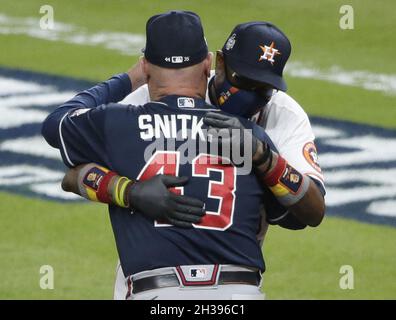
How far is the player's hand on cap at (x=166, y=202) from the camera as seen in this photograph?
549 centimetres

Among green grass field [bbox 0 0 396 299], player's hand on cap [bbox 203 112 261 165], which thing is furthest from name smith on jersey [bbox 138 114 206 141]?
green grass field [bbox 0 0 396 299]

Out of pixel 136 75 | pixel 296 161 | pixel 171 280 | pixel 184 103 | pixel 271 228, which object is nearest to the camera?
pixel 171 280

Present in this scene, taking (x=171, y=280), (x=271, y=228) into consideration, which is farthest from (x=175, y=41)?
(x=271, y=228)

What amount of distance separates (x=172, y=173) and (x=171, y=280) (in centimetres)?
46

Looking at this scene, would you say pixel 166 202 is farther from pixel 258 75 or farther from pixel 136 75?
pixel 136 75

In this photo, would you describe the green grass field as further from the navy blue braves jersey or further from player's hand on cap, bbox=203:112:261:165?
player's hand on cap, bbox=203:112:261:165

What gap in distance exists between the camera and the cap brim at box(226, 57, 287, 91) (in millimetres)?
5703

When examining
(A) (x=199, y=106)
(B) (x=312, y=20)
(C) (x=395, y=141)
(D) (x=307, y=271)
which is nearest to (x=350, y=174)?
(C) (x=395, y=141)

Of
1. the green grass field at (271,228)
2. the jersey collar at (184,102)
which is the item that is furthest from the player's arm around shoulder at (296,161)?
the green grass field at (271,228)

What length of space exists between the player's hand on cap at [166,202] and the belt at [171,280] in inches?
9.6

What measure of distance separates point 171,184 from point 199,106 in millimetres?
395

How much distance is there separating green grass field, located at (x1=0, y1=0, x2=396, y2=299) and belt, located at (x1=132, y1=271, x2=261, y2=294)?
285 cm

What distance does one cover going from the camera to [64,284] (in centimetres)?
869

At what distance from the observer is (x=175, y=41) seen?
5.68m
